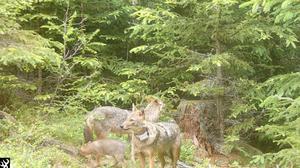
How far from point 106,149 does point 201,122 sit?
A: 4875 mm

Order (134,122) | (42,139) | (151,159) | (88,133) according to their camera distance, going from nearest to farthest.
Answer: (134,122)
(151,159)
(42,139)
(88,133)

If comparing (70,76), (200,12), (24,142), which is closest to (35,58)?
(24,142)

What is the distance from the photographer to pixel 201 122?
13.3m

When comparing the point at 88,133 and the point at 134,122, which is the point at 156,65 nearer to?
the point at 88,133

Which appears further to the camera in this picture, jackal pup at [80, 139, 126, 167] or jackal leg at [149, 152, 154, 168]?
jackal pup at [80, 139, 126, 167]

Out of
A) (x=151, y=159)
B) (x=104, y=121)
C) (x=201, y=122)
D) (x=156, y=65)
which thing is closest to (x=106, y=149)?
(x=151, y=159)

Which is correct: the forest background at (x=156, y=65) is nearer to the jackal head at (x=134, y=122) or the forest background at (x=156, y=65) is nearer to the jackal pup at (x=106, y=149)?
the jackal pup at (x=106, y=149)

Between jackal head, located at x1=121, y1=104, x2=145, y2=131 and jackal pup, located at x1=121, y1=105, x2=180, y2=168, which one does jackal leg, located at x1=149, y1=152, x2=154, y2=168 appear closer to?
jackal pup, located at x1=121, y1=105, x2=180, y2=168

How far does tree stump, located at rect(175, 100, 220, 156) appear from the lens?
1311 cm

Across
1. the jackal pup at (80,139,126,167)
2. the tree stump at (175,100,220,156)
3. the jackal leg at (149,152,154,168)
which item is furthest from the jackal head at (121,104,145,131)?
the tree stump at (175,100,220,156)

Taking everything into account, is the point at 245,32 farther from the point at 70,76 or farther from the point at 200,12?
the point at 70,76

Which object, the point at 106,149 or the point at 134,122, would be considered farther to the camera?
the point at 106,149

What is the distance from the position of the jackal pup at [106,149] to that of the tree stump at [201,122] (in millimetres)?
4104

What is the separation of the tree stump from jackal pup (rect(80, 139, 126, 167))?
4.10 metres
